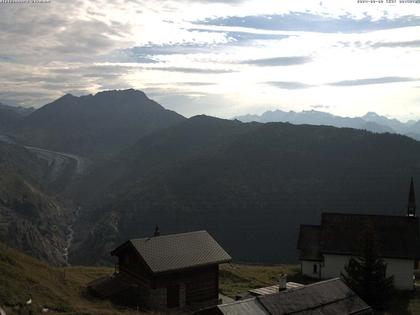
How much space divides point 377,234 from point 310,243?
23.6 feet

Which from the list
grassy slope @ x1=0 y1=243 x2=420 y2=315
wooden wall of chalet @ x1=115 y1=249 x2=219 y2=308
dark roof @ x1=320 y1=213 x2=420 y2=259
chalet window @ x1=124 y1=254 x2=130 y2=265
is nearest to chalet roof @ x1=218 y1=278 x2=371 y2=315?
grassy slope @ x1=0 y1=243 x2=420 y2=315

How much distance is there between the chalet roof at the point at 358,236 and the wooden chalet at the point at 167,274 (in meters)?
16.8

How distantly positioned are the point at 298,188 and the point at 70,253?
90035 millimetres

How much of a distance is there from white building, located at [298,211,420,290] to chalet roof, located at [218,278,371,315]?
1780cm

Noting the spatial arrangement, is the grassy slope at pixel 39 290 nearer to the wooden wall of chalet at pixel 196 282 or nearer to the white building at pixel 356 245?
the wooden wall of chalet at pixel 196 282

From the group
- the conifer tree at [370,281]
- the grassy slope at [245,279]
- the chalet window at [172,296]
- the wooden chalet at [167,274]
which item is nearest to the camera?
the wooden chalet at [167,274]

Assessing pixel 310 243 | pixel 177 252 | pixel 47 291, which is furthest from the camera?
pixel 310 243

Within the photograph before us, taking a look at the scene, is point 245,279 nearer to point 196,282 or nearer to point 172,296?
point 196,282

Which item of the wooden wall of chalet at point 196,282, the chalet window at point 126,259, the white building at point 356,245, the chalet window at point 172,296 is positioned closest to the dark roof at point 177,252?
the wooden wall of chalet at point 196,282

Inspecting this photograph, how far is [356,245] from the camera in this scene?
48312mm

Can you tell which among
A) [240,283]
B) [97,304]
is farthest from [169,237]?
[240,283]

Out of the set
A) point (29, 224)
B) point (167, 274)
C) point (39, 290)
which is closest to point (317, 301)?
point (167, 274)

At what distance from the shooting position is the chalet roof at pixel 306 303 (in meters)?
25.1

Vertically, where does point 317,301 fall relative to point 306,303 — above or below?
below
